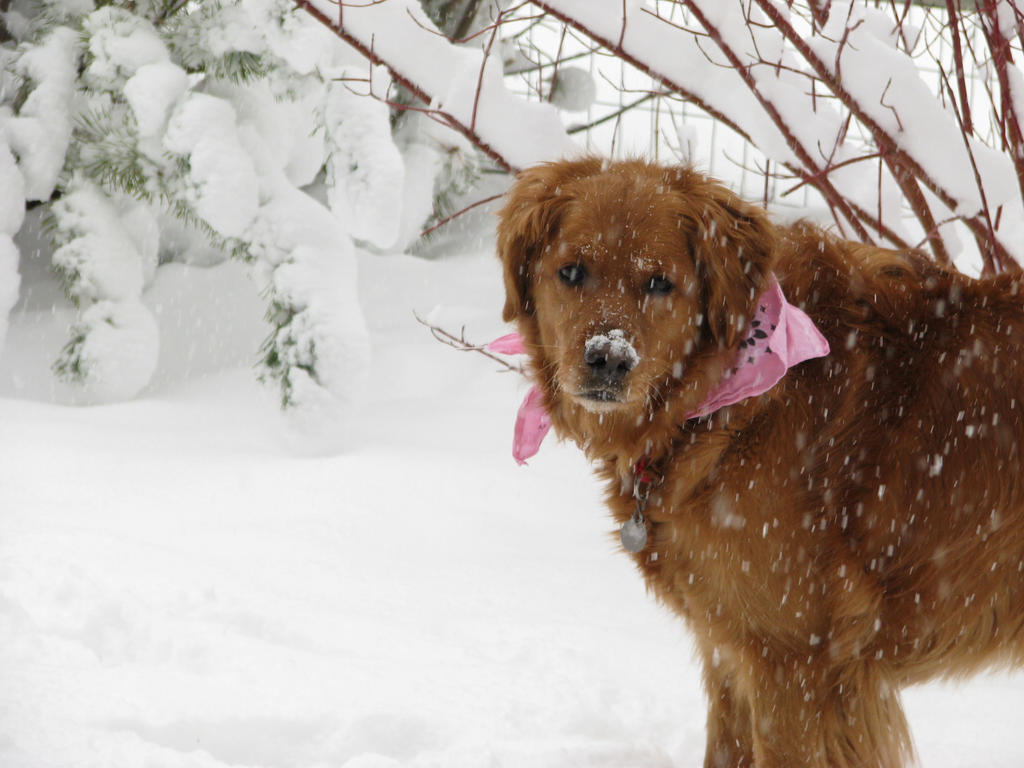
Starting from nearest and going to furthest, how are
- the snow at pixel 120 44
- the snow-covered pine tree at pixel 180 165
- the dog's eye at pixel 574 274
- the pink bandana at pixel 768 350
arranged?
the pink bandana at pixel 768 350, the dog's eye at pixel 574 274, the snow-covered pine tree at pixel 180 165, the snow at pixel 120 44

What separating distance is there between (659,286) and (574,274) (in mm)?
203

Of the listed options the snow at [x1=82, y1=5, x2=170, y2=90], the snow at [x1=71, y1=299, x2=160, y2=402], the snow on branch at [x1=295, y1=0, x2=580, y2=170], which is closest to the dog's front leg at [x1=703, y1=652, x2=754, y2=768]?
the snow on branch at [x1=295, y1=0, x2=580, y2=170]

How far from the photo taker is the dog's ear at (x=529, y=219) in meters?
2.44

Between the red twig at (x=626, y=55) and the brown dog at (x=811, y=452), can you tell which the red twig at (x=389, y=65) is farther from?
the brown dog at (x=811, y=452)

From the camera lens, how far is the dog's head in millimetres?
2223

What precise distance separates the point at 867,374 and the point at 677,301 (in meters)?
0.46

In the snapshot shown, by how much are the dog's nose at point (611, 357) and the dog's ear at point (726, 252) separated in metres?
0.25

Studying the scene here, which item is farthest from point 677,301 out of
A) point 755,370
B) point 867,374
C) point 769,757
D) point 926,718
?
point 926,718

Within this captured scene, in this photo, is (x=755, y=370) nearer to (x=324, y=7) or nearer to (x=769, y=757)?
(x=769, y=757)

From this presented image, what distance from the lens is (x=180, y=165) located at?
5195 millimetres

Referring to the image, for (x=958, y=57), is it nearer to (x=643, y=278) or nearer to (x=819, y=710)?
(x=643, y=278)

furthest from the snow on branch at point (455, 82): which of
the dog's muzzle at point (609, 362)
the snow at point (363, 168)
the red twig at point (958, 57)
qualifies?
the snow at point (363, 168)

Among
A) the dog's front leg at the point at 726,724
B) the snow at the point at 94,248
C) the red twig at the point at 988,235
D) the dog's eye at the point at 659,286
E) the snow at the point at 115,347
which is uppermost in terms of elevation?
the red twig at the point at 988,235

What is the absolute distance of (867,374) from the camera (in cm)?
224
